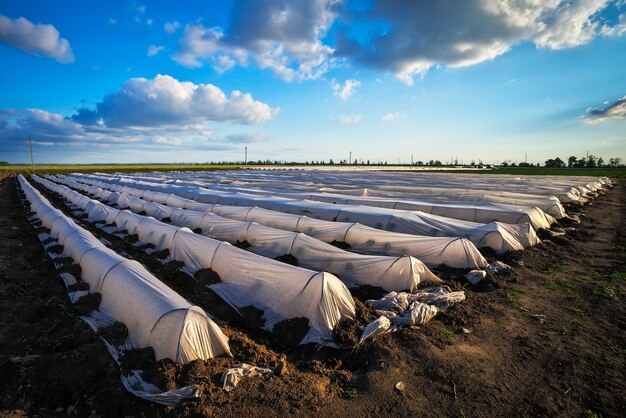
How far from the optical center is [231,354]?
4.89 metres

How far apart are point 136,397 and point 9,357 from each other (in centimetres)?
254

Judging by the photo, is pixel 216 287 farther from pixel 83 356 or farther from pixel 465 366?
pixel 465 366

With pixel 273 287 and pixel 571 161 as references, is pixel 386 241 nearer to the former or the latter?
pixel 273 287

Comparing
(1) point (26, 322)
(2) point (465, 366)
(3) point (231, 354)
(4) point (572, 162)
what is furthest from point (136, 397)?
(4) point (572, 162)

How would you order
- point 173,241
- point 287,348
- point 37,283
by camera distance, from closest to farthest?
1. point 287,348
2. point 37,283
3. point 173,241

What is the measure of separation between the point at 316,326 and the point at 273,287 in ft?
3.85

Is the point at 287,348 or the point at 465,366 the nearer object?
the point at 465,366

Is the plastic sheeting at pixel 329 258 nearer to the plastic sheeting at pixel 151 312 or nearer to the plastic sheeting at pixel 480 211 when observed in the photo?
the plastic sheeting at pixel 151 312

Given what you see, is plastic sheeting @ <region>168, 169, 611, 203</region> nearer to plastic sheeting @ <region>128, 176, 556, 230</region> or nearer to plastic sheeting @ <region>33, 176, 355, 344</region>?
plastic sheeting @ <region>128, 176, 556, 230</region>

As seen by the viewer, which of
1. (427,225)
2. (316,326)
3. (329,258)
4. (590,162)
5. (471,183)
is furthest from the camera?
(590,162)

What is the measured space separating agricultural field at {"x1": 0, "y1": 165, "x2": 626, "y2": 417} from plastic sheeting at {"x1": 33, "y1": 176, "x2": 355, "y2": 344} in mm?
34

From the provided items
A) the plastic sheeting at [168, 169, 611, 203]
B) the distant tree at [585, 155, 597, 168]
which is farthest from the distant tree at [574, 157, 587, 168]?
the plastic sheeting at [168, 169, 611, 203]

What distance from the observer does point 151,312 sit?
16.4 feet

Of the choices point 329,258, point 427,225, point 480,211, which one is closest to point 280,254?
point 329,258
